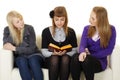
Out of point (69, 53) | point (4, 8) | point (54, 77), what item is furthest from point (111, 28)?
point (4, 8)

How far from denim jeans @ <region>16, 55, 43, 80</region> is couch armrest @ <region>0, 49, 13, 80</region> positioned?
85 millimetres

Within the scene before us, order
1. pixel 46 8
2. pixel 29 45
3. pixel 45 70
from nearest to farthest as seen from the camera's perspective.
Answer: pixel 45 70
pixel 29 45
pixel 46 8

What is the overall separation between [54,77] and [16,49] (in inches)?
21.5

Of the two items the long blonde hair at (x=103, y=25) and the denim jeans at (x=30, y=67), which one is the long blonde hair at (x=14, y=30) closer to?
the denim jeans at (x=30, y=67)

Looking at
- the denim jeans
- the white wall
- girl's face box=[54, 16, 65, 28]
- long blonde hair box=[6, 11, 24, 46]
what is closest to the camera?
the denim jeans

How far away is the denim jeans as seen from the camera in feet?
8.63

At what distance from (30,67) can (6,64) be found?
261 millimetres

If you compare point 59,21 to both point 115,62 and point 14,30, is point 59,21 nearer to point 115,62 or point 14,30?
point 14,30

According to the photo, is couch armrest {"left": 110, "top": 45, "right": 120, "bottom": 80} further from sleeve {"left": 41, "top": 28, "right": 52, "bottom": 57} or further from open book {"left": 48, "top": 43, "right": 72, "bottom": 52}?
sleeve {"left": 41, "top": 28, "right": 52, "bottom": 57}

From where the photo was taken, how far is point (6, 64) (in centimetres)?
276

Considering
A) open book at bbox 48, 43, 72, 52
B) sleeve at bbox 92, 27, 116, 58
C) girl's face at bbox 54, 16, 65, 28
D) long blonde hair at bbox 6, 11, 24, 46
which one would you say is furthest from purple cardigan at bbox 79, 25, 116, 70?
long blonde hair at bbox 6, 11, 24, 46

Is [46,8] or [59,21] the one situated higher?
[46,8]

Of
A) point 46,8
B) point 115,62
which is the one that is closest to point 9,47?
point 46,8

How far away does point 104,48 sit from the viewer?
272 centimetres
